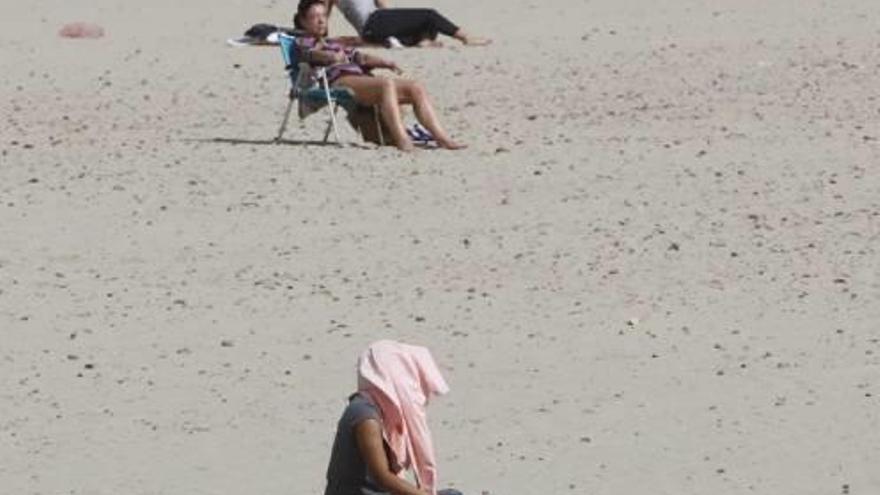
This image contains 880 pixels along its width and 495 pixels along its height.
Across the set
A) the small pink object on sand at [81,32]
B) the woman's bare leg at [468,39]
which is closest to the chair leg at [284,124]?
the woman's bare leg at [468,39]

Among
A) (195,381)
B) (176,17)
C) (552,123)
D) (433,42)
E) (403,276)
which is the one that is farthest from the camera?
(176,17)

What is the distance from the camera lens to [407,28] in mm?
20859

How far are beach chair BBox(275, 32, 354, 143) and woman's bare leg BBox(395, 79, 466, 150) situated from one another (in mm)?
304

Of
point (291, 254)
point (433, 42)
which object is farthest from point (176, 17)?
point (291, 254)

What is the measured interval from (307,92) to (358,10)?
Answer: 4.28m

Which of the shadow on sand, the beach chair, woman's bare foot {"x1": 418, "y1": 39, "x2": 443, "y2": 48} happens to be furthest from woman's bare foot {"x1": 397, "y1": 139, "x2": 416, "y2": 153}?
woman's bare foot {"x1": 418, "y1": 39, "x2": 443, "y2": 48}

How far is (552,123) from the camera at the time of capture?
1736cm

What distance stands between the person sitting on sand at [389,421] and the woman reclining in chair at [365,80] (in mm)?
7786

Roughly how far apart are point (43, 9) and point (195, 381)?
1213 cm

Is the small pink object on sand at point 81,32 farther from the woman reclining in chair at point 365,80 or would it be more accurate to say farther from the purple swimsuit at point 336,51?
the purple swimsuit at point 336,51

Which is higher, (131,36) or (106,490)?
(106,490)

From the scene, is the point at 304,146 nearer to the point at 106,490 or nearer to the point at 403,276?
the point at 403,276

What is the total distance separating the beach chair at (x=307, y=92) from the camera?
55.4 feet

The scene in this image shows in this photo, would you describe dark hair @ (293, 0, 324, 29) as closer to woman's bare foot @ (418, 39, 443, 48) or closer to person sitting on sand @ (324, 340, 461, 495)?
woman's bare foot @ (418, 39, 443, 48)
